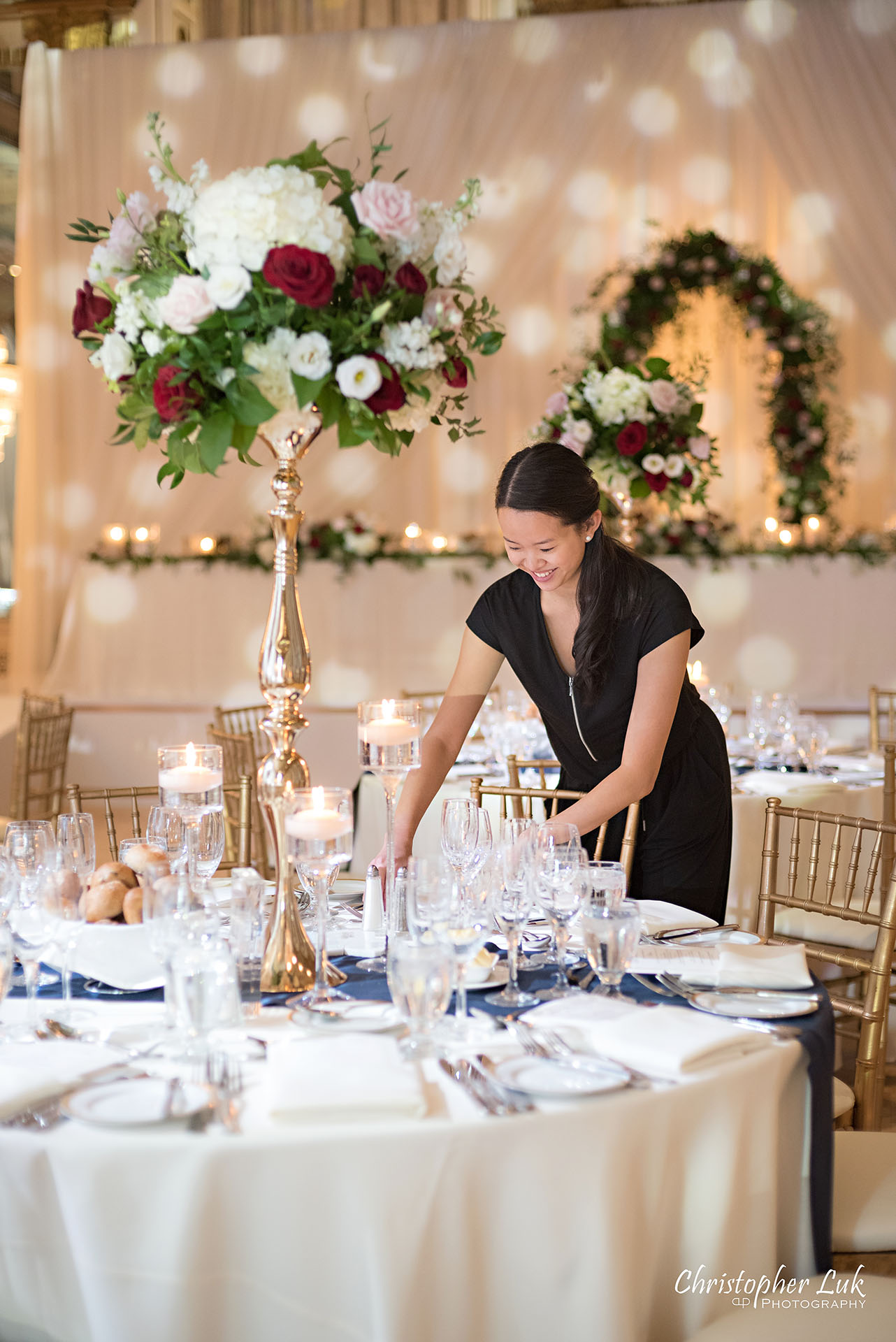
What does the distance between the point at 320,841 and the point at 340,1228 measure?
56 centimetres

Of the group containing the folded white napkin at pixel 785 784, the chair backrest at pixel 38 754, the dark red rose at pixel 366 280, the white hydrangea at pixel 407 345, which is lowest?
the chair backrest at pixel 38 754

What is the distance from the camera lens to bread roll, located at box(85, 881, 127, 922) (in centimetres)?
202

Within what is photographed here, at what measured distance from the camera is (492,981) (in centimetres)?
189

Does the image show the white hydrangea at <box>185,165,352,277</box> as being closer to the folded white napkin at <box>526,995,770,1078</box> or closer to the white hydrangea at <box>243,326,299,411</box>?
the white hydrangea at <box>243,326,299,411</box>

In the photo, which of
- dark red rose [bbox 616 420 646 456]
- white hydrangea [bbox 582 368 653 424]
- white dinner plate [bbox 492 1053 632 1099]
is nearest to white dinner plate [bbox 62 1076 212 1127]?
white dinner plate [bbox 492 1053 632 1099]

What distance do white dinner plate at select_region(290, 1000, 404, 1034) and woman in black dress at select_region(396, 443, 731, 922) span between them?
0.54 m

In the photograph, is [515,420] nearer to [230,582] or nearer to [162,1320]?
[230,582]

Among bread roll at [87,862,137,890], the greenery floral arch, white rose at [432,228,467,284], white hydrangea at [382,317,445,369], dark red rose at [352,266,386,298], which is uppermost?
the greenery floral arch

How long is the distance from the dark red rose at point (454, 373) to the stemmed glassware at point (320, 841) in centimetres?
67

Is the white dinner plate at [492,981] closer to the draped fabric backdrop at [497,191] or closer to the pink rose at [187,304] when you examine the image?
the pink rose at [187,304]

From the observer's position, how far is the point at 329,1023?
1704mm

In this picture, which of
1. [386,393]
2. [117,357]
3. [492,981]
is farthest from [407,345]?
[492,981]

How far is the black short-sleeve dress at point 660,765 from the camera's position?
9.04 ft

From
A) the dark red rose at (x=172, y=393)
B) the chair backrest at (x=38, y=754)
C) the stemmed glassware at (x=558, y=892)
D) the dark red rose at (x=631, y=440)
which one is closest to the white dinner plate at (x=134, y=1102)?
the stemmed glassware at (x=558, y=892)
